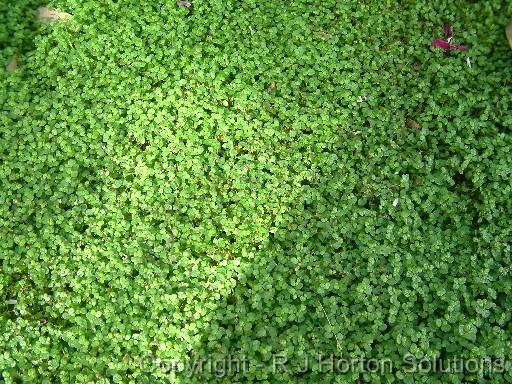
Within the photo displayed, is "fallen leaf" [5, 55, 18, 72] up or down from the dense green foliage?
up

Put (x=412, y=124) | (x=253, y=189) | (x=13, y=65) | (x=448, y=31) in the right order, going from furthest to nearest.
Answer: (x=448, y=31), (x=13, y=65), (x=412, y=124), (x=253, y=189)

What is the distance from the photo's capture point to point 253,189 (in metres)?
3.53

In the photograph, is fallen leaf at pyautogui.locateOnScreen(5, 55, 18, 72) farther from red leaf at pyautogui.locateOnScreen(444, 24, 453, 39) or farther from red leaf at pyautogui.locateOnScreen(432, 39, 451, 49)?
red leaf at pyautogui.locateOnScreen(444, 24, 453, 39)

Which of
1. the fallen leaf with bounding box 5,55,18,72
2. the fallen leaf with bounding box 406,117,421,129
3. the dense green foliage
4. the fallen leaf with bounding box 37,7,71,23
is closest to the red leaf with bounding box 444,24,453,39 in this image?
the dense green foliage

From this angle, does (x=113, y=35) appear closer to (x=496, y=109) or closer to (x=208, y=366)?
(x=208, y=366)

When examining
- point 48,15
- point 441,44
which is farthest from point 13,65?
point 441,44

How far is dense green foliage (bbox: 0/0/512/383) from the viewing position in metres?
3.21

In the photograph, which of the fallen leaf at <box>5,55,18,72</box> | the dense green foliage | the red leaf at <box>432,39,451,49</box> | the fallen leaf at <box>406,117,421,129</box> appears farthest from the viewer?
the red leaf at <box>432,39,451,49</box>

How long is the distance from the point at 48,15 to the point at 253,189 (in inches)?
85.2

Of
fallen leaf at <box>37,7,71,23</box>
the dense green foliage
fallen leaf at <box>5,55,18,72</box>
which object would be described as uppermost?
fallen leaf at <box>37,7,71,23</box>

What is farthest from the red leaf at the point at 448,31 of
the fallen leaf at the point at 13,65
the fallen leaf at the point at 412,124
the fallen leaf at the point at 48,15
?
the fallen leaf at the point at 13,65

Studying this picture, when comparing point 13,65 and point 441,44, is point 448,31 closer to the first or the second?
point 441,44

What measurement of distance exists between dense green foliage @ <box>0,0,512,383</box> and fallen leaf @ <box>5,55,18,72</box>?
0.05 m

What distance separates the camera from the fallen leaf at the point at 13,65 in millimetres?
3924
